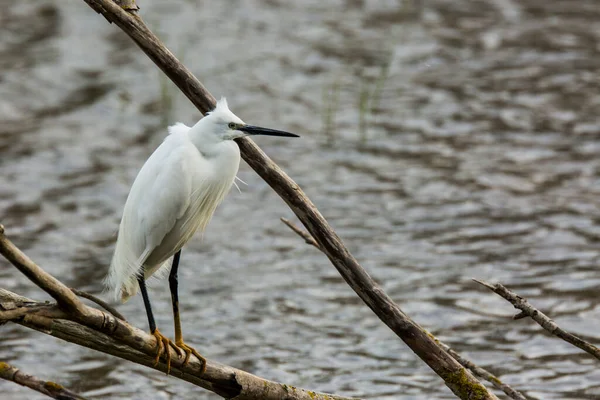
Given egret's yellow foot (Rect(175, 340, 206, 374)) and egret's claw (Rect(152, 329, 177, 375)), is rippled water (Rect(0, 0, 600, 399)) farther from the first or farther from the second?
egret's claw (Rect(152, 329, 177, 375))

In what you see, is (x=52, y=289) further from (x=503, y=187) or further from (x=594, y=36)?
(x=594, y=36)

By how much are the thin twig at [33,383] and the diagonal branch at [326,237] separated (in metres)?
1.16

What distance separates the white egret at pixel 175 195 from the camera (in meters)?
3.52

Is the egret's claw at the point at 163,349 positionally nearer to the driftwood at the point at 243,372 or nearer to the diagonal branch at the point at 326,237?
the driftwood at the point at 243,372

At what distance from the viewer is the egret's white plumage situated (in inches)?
139

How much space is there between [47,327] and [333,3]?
32.0 ft

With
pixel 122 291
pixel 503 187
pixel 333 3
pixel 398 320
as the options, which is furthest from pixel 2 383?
pixel 333 3

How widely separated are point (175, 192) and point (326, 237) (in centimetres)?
63

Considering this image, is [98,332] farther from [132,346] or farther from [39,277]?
[39,277]

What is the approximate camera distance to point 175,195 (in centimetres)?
366

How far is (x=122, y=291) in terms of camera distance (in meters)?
4.00

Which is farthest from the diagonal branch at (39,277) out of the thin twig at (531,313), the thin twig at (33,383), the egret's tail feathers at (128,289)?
the thin twig at (531,313)

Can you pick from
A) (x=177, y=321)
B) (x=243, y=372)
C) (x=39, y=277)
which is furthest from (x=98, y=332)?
(x=177, y=321)

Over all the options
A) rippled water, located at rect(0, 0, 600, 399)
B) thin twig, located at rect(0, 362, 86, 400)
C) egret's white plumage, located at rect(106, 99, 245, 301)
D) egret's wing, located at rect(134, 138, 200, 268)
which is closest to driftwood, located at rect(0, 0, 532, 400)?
egret's white plumage, located at rect(106, 99, 245, 301)
